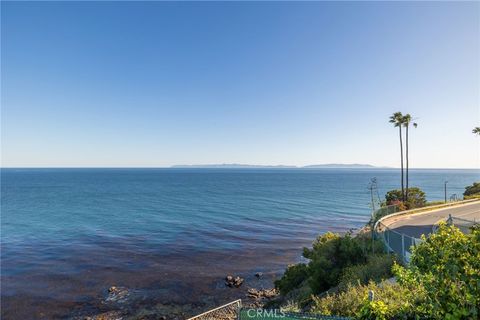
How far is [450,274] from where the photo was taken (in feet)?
15.9

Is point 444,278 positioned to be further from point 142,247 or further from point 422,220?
point 142,247

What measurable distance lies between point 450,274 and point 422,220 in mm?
24155

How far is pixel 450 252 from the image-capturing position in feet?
16.1

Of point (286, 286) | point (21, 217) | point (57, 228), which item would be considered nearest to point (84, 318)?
point (286, 286)

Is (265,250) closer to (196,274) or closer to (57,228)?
(196,274)

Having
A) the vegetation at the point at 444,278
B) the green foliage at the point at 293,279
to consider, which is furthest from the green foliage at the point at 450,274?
the green foliage at the point at 293,279

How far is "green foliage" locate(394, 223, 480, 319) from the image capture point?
15.4 feet

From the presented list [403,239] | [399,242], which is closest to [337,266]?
[399,242]

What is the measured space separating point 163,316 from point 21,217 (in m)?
49.2

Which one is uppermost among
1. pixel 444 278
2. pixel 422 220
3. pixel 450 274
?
pixel 450 274

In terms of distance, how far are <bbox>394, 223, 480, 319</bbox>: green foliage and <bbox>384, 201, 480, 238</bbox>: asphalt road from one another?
53.3 ft

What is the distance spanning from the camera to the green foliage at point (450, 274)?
470 cm

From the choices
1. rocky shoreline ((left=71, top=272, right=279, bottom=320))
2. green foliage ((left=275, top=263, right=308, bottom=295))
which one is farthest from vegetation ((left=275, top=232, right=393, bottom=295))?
rocky shoreline ((left=71, top=272, right=279, bottom=320))

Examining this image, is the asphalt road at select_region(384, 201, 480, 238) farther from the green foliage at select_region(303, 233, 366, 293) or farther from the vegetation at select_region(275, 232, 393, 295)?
the green foliage at select_region(303, 233, 366, 293)
